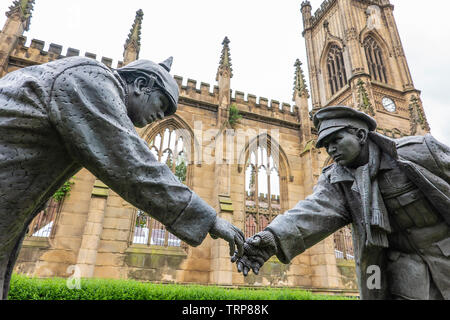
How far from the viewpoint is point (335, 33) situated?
95.7 ft

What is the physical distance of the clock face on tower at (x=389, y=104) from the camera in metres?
24.6

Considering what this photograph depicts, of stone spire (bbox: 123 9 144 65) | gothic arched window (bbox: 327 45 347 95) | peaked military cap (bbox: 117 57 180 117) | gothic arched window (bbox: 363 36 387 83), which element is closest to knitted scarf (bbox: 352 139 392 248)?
peaked military cap (bbox: 117 57 180 117)

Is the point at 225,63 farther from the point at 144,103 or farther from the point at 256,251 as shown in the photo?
the point at 256,251

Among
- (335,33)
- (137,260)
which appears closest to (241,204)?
(137,260)

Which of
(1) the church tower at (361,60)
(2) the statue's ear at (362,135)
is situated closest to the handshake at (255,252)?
(2) the statue's ear at (362,135)

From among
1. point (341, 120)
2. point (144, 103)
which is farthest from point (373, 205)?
point (144, 103)

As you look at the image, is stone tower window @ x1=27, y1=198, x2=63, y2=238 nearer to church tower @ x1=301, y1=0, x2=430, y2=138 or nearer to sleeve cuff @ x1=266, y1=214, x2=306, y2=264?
sleeve cuff @ x1=266, y1=214, x2=306, y2=264

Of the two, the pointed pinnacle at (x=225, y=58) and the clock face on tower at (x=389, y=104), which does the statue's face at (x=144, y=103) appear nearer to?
the pointed pinnacle at (x=225, y=58)

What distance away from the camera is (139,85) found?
153 centimetres

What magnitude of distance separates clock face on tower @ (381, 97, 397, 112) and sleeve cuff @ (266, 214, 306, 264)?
89.9 ft

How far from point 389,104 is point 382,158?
27655 millimetres
